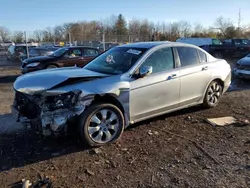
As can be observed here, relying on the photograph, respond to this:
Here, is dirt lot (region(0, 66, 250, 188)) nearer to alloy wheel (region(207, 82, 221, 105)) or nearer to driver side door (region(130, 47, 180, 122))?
driver side door (region(130, 47, 180, 122))

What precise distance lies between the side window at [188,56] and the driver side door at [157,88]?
10.5 inches

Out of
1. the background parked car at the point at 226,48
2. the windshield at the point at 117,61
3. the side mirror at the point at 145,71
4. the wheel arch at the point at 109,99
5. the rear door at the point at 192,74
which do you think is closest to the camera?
the wheel arch at the point at 109,99

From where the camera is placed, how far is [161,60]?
5.16 metres

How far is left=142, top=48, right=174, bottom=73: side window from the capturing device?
4.98 metres

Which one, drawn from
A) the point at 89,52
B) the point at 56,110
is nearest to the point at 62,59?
the point at 89,52

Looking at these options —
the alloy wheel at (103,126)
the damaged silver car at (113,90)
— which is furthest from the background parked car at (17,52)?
the alloy wheel at (103,126)

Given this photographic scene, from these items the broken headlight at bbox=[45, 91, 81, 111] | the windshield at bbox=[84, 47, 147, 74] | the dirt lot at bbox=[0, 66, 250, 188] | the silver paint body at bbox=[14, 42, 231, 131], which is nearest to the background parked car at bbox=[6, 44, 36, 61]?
the windshield at bbox=[84, 47, 147, 74]

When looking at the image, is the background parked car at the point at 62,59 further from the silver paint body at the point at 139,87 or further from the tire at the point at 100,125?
the tire at the point at 100,125

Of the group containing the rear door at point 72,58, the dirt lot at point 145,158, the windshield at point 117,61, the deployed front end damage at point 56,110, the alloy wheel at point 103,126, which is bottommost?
the dirt lot at point 145,158

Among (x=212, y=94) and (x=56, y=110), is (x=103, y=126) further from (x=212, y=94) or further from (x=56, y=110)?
(x=212, y=94)

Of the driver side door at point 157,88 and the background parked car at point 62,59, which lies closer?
the driver side door at point 157,88

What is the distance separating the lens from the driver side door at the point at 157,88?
467 centimetres

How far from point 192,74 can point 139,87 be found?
1.54m

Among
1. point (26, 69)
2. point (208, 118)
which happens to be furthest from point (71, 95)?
point (26, 69)
